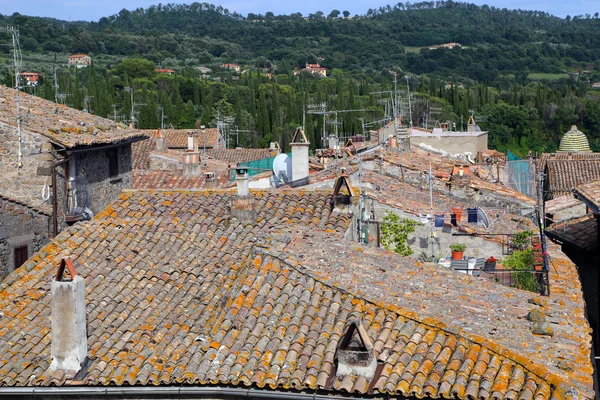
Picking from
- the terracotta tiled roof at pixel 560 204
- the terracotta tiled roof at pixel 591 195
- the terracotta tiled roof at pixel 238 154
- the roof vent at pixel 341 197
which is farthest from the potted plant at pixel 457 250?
the terracotta tiled roof at pixel 238 154

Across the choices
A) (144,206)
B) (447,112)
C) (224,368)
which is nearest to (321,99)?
(447,112)

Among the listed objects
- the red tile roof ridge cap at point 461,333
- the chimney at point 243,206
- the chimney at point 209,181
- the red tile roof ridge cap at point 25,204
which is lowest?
the red tile roof ridge cap at point 461,333

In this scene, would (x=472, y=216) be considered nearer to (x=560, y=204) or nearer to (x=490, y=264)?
(x=490, y=264)

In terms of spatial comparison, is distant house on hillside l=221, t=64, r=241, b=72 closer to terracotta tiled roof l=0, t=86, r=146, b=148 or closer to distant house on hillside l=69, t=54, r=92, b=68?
distant house on hillside l=69, t=54, r=92, b=68

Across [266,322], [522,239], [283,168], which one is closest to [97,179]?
[283,168]

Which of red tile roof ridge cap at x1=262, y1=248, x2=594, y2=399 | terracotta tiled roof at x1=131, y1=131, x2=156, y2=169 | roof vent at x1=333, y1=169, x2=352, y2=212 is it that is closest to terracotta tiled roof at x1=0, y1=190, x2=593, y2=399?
red tile roof ridge cap at x1=262, y1=248, x2=594, y2=399

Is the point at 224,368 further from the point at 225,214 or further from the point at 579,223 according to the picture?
the point at 579,223

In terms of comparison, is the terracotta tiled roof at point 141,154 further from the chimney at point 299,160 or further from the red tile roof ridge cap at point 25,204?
the red tile roof ridge cap at point 25,204
